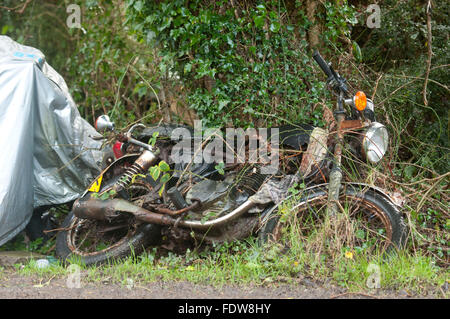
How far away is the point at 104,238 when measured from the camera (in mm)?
4062

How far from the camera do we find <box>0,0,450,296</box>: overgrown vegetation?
3578 millimetres

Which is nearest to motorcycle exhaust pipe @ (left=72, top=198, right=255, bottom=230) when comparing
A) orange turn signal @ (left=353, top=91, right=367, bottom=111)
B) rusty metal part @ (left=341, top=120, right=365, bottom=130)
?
rusty metal part @ (left=341, top=120, right=365, bottom=130)

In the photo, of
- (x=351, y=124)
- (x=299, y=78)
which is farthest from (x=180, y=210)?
(x=299, y=78)

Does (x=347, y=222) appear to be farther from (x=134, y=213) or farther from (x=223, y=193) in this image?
(x=134, y=213)

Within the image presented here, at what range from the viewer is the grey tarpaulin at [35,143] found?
3920 millimetres

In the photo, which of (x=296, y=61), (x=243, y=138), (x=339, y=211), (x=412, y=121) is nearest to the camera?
(x=339, y=211)

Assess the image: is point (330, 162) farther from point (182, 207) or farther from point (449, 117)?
point (449, 117)

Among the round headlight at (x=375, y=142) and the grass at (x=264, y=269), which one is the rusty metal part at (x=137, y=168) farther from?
the round headlight at (x=375, y=142)

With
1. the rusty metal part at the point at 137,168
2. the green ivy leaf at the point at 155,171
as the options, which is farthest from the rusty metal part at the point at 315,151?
the rusty metal part at the point at 137,168

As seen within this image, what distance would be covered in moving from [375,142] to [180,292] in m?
1.64

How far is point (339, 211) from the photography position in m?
3.40

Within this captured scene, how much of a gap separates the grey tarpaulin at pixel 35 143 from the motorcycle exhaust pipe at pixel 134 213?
57 centimetres

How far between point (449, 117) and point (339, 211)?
222 centimetres
